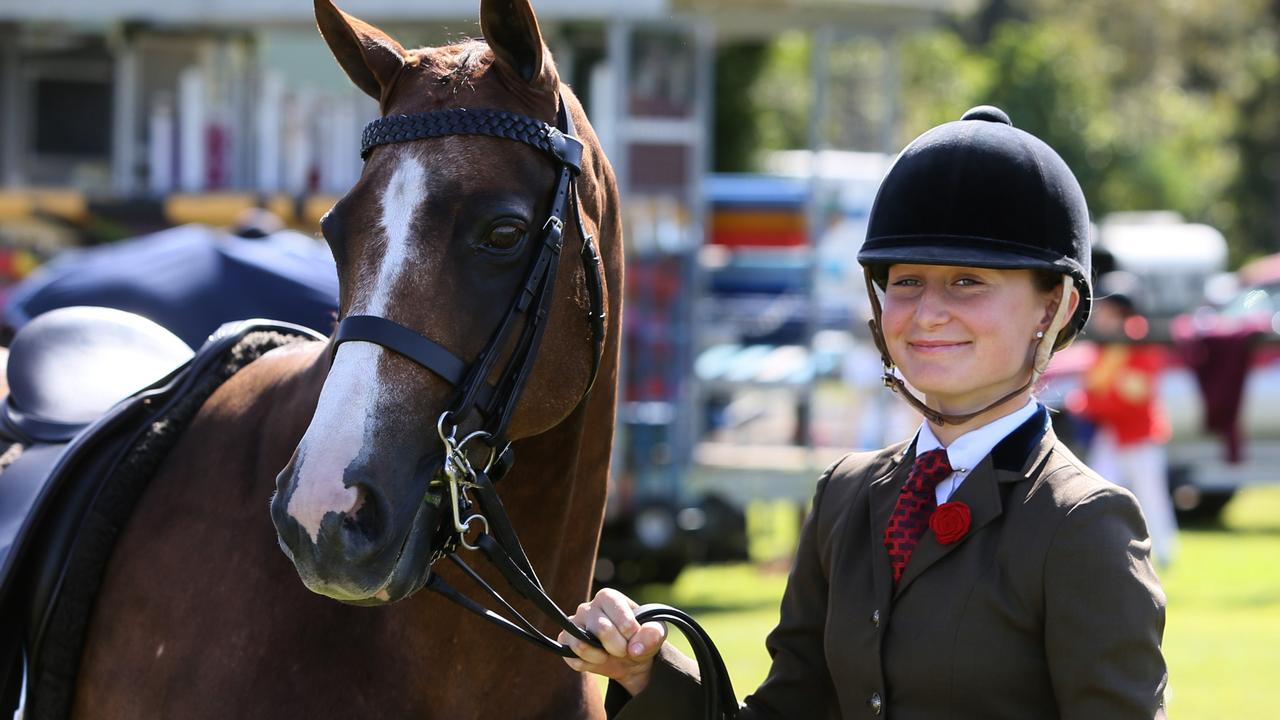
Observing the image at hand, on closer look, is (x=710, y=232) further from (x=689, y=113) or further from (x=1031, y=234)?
(x=1031, y=234)

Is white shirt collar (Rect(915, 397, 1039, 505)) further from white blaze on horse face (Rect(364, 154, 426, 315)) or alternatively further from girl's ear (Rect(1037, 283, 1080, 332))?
white blaze on horse face (Rect(364, 154, 426, 315))

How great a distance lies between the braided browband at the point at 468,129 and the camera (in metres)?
2.45

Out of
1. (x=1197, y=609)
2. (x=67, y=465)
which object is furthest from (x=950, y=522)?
(x=1197, y=609)

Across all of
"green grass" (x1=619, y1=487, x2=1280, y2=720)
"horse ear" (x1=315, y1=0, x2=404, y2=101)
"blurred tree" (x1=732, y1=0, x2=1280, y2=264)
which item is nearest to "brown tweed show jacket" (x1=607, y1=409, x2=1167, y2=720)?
"horse ear" (x1=315, y1=0, x2=404, y2=101)

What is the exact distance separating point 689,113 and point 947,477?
6.84m

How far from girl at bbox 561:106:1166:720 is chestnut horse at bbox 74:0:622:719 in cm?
34

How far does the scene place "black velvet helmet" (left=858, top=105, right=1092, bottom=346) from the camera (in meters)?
2.20

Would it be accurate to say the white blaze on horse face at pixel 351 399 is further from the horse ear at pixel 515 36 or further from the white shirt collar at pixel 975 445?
the white shirt collar at pixel 975 445

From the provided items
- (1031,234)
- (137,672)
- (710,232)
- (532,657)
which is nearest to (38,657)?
(137,672)

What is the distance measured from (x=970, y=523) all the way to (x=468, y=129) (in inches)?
40.2

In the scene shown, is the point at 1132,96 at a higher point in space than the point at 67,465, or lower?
higher

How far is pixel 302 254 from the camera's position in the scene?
4.70m

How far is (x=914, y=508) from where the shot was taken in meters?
2.24

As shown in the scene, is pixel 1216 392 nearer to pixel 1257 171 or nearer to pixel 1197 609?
pixel 1197 609
